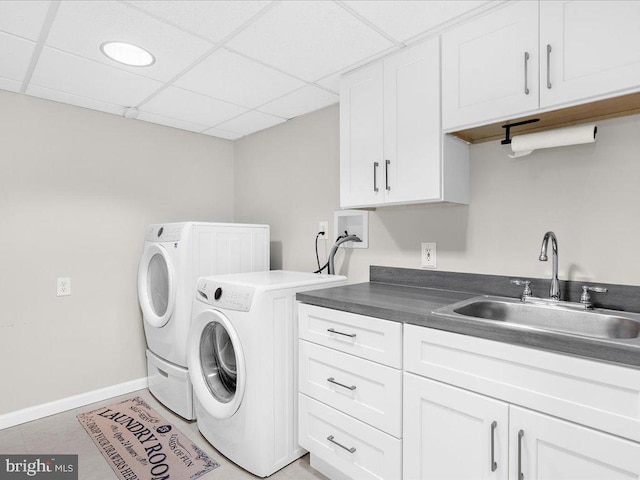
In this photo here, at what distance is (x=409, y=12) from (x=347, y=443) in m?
1.91

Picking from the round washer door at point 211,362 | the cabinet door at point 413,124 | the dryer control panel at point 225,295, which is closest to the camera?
the cabinet door at point 413,124

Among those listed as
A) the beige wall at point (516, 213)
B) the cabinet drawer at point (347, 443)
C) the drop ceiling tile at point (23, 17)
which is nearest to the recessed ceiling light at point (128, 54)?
the drop ceiling tile at point (23, 17)

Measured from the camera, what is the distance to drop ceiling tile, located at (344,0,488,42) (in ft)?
4.81

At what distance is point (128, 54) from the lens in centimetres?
187

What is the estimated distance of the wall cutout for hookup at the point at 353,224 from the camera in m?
2.38

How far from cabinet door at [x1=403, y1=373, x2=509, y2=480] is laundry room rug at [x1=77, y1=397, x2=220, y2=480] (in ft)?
3.77

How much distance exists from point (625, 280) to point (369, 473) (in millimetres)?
1316

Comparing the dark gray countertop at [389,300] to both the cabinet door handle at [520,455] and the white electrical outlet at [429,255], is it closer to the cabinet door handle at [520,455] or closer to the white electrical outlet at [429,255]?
the white electrical outlet at [429,255]

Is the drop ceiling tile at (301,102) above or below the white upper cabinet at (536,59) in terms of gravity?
above

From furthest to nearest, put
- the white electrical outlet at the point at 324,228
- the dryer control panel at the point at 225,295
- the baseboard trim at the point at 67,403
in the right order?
the white electrical outlet at the point at 324,228, the baseboard trim at the point at 67,403, the dryer control panel at the point at 225,295

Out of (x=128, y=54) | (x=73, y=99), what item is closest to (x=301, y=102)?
(x=128, y=54)

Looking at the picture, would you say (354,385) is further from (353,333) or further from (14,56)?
(14,56)

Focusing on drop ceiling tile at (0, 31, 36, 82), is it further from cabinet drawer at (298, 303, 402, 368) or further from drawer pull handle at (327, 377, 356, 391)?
drawer pull handle at (327, 377, 356, 391)

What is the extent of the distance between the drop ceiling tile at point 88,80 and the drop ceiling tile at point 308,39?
82 cm
